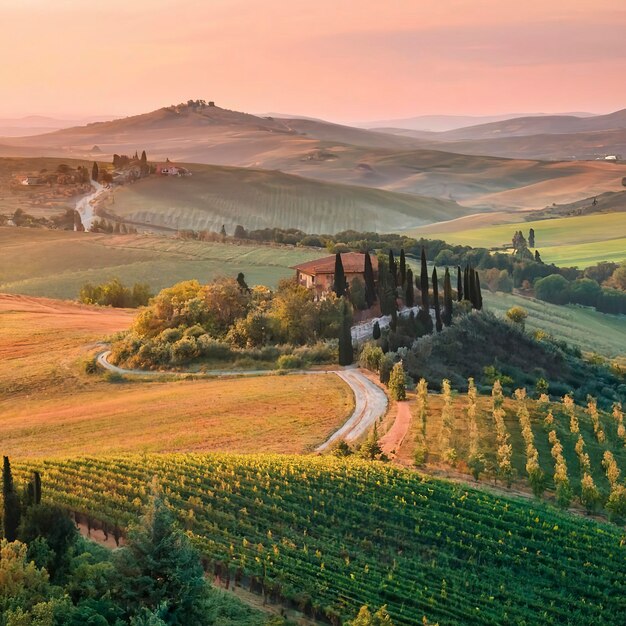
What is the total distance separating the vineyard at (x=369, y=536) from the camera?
22594 mm

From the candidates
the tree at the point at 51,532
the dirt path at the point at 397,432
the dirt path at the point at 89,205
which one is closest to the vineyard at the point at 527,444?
the dirt path at the point at 397,432

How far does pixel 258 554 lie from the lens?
24.1m

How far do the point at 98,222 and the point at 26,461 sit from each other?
115 meters

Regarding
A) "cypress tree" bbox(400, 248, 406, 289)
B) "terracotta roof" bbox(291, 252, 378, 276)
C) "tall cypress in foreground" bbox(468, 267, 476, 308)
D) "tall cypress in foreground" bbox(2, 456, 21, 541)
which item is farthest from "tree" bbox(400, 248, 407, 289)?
"tall cypress in foreground" bbox(2, 456, 21, 541)

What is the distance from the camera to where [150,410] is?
44.6m

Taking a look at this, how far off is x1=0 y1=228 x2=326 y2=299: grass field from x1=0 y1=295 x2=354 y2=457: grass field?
36.5m

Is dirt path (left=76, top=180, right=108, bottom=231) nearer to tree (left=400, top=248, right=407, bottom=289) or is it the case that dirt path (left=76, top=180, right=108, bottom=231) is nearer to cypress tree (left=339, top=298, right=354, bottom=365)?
tree (left=400, top=248, right=407, bottom=289)

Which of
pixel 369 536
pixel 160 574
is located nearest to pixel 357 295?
pixel 369 536

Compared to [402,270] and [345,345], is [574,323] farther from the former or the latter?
[345,345]

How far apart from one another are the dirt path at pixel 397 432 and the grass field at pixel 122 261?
Result: 48599mm

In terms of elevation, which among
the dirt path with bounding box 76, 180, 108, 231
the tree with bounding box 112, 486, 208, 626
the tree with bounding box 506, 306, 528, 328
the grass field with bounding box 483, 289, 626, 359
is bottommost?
the grass field with bounding box 483, 289, 626, 359

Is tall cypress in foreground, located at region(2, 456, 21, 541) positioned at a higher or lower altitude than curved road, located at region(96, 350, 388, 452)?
higher

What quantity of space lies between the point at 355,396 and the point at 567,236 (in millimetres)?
132430

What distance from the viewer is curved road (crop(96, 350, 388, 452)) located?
39.7 m
